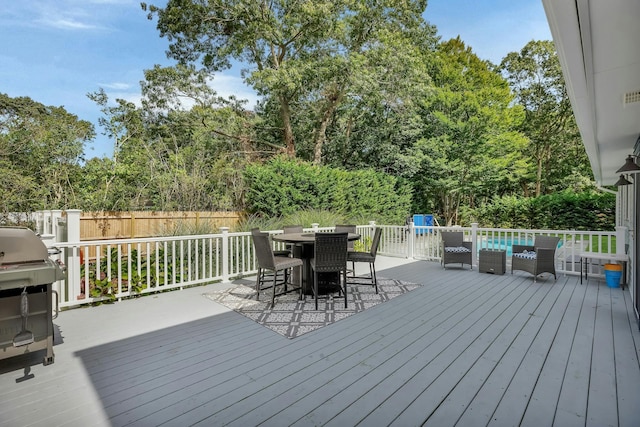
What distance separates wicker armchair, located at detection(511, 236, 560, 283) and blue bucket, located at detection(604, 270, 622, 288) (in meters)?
0.73

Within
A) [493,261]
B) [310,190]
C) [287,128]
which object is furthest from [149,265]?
[287,128]

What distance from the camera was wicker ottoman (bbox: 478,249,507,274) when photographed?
617cm

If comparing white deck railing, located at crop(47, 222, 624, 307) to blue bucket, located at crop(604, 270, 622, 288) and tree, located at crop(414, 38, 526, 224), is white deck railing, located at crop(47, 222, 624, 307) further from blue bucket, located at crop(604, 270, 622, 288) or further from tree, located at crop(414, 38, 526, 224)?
tree, located at crop(414, 38, 526, 224)

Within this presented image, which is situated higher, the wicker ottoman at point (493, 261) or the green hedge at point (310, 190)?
the green hedge at point (310, 190)

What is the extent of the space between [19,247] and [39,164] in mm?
7807

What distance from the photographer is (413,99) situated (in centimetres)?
1349

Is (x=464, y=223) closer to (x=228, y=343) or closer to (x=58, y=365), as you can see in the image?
(x=228, y=343)

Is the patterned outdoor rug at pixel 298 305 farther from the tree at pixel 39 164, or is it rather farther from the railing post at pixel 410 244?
the tree at pixel 39 164

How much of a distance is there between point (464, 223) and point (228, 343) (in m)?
15.7

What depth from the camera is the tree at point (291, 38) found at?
34.6 ft

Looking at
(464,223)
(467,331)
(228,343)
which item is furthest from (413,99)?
(228,343)

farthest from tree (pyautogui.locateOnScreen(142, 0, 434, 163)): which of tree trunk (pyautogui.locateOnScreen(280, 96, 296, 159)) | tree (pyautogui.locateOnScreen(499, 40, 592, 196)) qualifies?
tree (pyautogui.locateOnScreen(499, 40, 592, 196))

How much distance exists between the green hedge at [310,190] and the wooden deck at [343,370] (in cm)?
449

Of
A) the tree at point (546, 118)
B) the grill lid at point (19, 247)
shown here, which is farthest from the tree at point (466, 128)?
the grill lid at point (19, 247)
